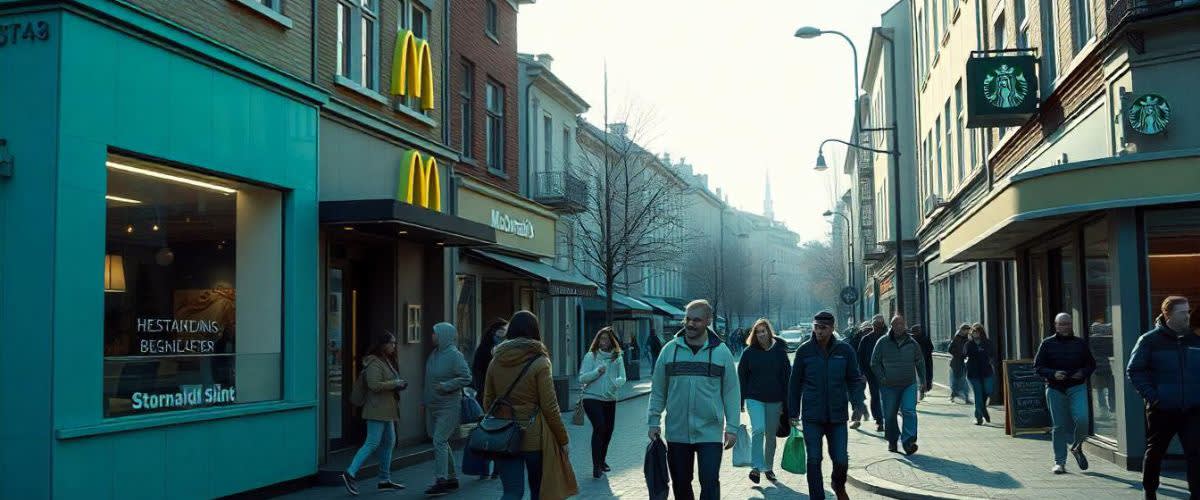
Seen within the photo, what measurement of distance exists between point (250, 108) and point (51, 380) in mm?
3710

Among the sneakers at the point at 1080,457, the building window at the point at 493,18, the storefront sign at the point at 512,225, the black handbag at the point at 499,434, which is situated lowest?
the sneakers at the point at 1080,457

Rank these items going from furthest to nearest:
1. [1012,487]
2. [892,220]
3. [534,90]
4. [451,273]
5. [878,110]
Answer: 1. [878,110]
2. [892,220]
3. [534,90]
4. [451,273]
5. [1012,487]

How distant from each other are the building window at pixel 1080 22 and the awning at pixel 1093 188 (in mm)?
2189

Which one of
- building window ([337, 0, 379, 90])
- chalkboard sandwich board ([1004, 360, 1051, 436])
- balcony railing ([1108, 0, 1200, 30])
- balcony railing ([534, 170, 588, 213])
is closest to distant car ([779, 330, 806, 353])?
balcony railing ([534, 170, 588, 213])

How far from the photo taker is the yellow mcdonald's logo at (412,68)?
1534 centimetres

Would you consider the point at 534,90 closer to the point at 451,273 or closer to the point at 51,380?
the point at 451,273

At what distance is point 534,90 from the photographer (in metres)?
32.5

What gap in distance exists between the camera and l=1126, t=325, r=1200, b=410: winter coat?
Answer: 8.76 meters

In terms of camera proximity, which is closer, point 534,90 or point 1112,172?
point 1112,172

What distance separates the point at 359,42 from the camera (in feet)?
47.0

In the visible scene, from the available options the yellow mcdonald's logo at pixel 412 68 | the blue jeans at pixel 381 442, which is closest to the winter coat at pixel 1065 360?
the blue jeans at pixel 381 442

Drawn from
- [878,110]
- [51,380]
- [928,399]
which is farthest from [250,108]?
[878,110]

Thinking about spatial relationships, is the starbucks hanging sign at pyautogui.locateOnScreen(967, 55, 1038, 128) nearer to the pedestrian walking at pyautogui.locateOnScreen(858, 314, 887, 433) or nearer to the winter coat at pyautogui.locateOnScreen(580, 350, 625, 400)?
the pedestrian walking at pyautogui.locateOnScreen(858, 314, 887, 433)

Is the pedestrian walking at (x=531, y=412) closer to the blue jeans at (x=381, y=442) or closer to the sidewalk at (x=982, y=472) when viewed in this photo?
the blue jeans at (x=381, y=442)
